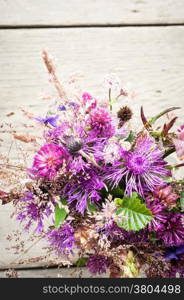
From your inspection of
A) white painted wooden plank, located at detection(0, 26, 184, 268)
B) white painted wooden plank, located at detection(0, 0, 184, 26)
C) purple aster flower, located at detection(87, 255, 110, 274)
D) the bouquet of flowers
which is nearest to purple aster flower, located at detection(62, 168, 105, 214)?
the bouquet of flowers

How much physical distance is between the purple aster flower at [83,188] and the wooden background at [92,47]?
0.40m

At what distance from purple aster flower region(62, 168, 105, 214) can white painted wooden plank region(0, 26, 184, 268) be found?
1.32 ft

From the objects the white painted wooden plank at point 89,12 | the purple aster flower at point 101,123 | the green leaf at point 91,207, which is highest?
the white painted wooden plank at point 89,12

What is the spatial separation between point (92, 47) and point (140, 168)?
485mm

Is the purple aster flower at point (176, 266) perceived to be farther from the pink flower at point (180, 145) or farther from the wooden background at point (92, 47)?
the wooden background at point (92, 47)

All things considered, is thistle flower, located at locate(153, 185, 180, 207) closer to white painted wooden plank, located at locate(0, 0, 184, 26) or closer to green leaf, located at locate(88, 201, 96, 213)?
green leaf, located at locate(88, 201, 96, 213)

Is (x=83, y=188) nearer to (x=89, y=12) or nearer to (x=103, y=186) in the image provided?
(x=103, y=186)

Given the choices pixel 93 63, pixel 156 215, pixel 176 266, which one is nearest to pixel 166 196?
pixel 156 215

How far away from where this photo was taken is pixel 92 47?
107 centimetres

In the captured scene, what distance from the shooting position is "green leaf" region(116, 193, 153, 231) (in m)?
0.64

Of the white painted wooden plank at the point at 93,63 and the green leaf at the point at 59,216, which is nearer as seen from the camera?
Answer: the green leaf at the point at 59,216

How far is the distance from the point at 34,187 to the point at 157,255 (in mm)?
212

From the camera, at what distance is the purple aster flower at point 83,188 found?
2.17ft

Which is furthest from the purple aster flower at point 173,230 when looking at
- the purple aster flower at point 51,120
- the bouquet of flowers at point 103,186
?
the purple aster flower at point 51,120
